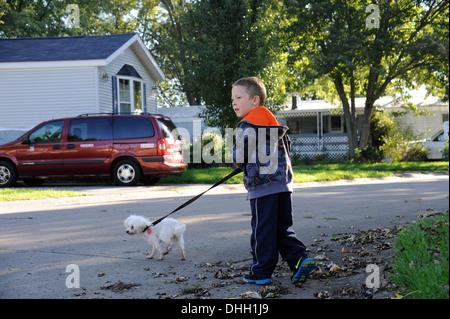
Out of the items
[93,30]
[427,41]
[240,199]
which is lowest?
[240,199]

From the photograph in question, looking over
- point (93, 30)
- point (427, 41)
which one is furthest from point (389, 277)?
point (93, 30)

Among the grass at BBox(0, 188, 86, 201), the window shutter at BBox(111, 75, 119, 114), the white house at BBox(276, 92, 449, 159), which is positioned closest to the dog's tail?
the grass at BBox(0, 188, 86, 201)

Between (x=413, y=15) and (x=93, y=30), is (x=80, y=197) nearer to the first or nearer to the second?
(x=413, y=15)

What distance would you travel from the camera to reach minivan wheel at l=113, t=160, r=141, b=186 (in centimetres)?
1412

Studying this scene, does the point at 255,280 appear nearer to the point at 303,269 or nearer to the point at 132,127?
the point at 303,269

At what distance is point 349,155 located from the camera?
2623 cm

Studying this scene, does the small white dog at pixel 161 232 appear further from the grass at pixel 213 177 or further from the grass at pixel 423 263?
the grass at pixel 213 177

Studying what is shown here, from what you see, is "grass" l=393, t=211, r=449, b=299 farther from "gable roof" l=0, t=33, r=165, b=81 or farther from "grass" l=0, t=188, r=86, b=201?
"gable roof" l=0, t=33, r=165, b=81

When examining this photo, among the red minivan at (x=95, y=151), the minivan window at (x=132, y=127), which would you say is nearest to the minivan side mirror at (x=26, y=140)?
the red minivan at (x=95, y=151)

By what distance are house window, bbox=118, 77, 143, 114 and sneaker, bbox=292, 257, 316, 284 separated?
18761 mm

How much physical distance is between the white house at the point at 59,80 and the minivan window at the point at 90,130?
21.2 ft

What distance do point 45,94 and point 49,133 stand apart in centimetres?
730

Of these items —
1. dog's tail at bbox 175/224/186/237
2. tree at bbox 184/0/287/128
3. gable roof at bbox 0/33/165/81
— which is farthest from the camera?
gable roof at bbox 0/33/165/81
